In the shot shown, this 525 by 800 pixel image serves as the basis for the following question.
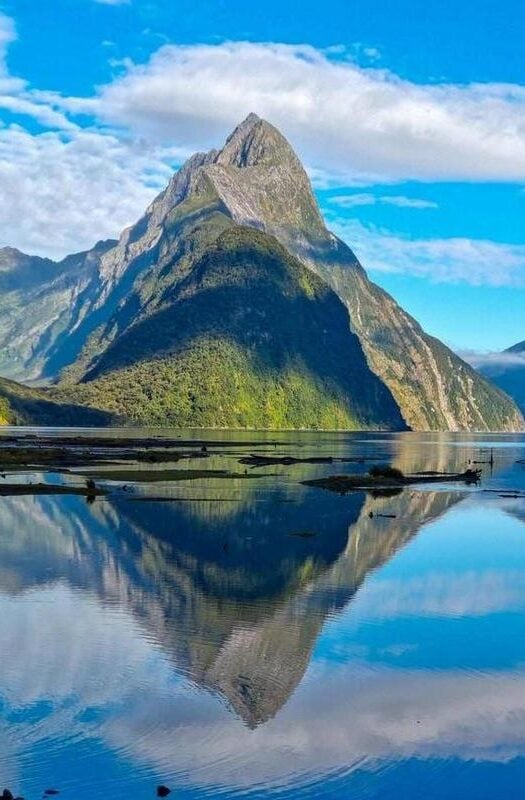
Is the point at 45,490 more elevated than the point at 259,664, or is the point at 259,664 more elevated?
the point at 45,490

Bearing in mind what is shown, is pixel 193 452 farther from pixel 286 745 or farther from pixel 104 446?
pixel 286 745

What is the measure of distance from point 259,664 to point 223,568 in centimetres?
1967

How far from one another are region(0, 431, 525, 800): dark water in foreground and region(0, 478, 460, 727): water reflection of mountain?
0.17 m

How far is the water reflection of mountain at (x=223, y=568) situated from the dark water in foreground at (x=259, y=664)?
0.55ft

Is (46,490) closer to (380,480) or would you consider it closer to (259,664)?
(380,480)

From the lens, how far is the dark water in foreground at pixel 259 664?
23.6m

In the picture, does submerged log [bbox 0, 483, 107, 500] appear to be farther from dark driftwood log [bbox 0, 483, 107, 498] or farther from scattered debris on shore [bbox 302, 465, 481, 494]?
scattered debris on shore [bbox 302, 465, 481, 494]

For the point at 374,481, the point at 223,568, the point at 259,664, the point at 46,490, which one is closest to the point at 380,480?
the point at 374,481

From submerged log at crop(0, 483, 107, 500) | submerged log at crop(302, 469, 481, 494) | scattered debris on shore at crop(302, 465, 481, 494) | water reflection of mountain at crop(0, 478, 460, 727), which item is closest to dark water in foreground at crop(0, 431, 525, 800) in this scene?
water reflection of mountain at crop(0, 478, 460, 727)

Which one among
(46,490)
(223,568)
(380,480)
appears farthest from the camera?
(380,480)

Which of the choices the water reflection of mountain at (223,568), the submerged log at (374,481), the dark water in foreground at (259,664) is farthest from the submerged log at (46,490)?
the submerged log at (374,481)

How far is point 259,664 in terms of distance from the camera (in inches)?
1291

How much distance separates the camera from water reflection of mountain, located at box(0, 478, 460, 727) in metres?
33.4

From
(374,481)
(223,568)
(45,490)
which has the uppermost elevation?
(374,481)
